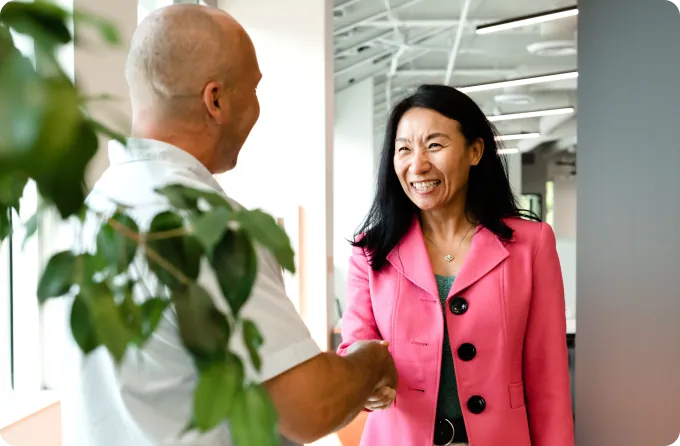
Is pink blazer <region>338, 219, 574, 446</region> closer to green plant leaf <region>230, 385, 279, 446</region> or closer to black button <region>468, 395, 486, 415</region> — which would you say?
black button <region>468, 395, 486, 415</region>

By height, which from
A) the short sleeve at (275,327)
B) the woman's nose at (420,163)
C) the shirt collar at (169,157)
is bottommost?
the short sleeve at (275,327)

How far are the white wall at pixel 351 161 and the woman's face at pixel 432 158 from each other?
32.6 ft

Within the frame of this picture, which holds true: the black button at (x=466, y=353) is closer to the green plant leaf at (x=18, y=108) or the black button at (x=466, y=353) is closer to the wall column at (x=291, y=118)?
→ the green plant leaf at (x=18, y=108)

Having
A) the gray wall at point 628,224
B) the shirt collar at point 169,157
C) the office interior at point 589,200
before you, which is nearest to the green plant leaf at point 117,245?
the shirt collar at point 169,157

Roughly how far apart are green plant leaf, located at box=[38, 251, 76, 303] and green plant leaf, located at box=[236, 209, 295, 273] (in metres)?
0.08

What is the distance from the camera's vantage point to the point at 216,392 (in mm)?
287

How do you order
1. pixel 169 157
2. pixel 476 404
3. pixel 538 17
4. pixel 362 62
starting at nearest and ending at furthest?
pixel 169 157
pixel 476 404
pixel 538 17
pixel 362 62

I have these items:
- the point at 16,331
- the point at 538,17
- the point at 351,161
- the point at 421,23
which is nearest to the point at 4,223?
the point at 16,331

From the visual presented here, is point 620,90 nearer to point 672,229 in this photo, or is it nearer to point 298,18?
point 672,229

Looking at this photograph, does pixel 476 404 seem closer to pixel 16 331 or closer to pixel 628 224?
pixel 16 331

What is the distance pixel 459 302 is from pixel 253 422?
146cm

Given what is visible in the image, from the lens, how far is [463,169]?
5.85 feet

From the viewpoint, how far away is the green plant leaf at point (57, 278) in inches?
11.8

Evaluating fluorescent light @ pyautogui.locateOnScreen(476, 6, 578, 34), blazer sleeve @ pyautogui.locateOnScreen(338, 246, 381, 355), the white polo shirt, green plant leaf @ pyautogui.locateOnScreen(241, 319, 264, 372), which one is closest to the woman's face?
blazer sleeve @ pyautogui.locateOnScreen(338, 246, 381, 355)
